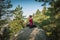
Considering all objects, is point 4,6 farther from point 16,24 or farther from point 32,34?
point 16,24

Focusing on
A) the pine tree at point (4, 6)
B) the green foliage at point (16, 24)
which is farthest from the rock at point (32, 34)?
the green foliage at point (16, 24)

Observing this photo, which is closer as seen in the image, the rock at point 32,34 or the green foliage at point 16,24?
the rock at point 32,34

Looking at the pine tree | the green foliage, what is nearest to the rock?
the pine tree

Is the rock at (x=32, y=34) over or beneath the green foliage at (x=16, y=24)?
over

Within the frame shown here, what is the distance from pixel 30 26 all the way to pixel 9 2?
425 cm

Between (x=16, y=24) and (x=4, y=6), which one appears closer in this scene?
(x=4, y=6)

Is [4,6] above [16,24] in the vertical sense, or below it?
above

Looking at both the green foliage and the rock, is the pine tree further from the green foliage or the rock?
the green foliage

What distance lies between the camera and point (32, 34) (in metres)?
24.6

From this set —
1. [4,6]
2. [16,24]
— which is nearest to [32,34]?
[4,6]

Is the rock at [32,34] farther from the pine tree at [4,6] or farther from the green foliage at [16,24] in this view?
the green foliage at [16,24]

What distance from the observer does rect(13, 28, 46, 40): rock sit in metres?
23.8

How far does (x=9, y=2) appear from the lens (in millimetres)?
25875

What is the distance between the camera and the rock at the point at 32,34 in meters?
23.8
